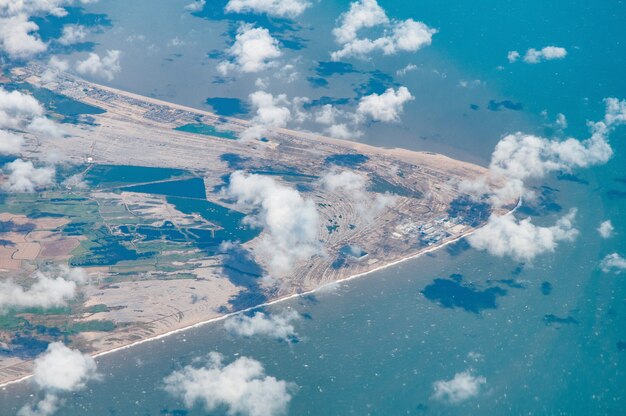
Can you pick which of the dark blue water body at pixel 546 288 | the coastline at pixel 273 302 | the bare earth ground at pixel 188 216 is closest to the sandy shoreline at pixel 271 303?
the coastline at pixel 273 302

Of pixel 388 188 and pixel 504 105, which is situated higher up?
pixel 504 105

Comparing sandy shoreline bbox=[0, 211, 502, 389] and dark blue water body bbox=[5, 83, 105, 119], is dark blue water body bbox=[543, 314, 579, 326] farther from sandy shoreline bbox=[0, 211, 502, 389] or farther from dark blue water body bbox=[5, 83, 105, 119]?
dark blue water body bbox=[5, 83, 105, 119]

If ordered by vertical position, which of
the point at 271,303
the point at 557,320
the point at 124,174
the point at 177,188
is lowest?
the point at 271,303

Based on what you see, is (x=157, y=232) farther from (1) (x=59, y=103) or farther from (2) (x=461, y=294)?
(1) (x=59, y=103)

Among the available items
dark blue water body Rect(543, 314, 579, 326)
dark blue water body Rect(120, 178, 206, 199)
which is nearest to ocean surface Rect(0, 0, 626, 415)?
dark blue water body Rect(543, 314, 579, 326)

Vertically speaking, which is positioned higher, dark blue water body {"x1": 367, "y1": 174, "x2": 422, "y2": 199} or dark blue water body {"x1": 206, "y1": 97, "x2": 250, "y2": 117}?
dark blue water body {"x1": 206, "y1": 97, "x2": 250, "y2": 117}

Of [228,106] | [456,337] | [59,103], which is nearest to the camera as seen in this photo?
[456,337]

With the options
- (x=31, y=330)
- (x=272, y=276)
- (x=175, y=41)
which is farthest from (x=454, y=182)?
(x=175, y=41)

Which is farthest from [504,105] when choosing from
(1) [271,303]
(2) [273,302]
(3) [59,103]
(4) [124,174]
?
(3) [59,103]
